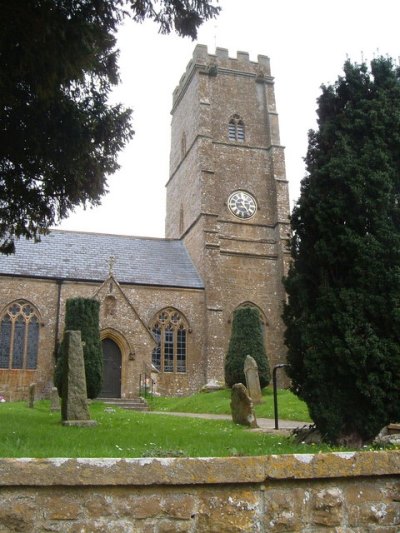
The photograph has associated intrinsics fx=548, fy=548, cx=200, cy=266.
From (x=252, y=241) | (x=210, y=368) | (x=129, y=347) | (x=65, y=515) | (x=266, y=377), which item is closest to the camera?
(x=65, y=515)

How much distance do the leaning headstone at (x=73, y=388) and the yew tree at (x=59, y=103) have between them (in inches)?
133

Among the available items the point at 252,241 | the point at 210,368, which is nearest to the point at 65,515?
the point at 210,368

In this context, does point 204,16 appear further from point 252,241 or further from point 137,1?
point 252,241

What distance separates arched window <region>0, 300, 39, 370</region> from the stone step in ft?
15.7

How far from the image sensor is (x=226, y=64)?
3612 cm

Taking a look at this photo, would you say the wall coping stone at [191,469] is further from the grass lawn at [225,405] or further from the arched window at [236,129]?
the arched window at [236,129]

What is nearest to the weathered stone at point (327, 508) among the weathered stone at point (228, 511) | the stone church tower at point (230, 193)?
the weathered stone at point (228, 511)

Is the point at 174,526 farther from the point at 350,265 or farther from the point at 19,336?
the point at 19,336

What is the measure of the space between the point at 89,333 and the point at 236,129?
18.4 m

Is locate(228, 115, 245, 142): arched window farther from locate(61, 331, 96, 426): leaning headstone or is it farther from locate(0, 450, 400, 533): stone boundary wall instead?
locate(0, 450, 400, 533): stone boundary wall

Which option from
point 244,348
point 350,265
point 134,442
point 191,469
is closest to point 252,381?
point 244,348

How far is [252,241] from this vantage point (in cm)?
3234

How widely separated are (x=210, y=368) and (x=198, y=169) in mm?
12087

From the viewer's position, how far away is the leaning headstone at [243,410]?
13.4 meters
